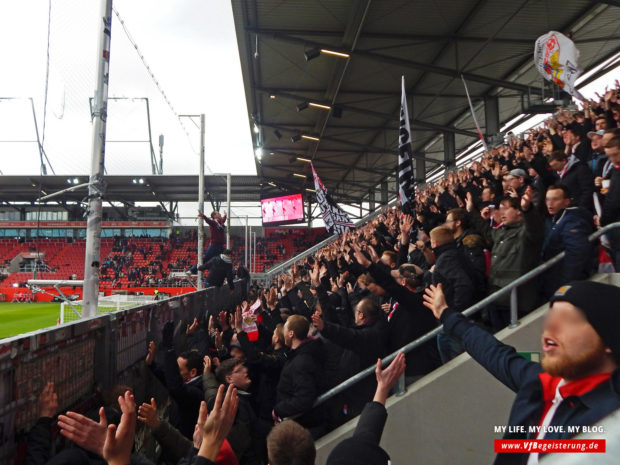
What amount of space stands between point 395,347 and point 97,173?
4425mm

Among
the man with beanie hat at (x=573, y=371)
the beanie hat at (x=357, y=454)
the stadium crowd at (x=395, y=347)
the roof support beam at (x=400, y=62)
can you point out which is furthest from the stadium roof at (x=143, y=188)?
the man with beanie hat at (x=573, y=371)

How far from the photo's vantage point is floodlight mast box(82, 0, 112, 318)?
561 centimetres

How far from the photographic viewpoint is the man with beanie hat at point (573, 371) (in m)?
1.38

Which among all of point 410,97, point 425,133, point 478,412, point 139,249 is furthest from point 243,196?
point 478,412

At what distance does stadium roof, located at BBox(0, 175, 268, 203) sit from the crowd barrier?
26.8 metres

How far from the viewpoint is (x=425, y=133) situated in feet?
84.5

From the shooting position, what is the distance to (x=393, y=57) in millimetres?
15242

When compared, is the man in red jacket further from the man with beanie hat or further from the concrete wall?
the man with beanie hat

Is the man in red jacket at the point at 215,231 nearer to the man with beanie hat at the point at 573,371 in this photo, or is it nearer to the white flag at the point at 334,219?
the white flag at the point at 334,219

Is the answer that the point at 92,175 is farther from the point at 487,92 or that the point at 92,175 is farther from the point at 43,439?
the point at 487,92

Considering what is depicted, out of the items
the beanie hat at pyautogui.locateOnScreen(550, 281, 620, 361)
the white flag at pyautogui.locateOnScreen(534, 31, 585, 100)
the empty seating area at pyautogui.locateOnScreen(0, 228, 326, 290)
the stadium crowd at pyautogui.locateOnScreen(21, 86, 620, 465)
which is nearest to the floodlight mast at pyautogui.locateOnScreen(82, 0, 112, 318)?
the stadium crowd at pyautogui.locateOnScreen(21, 86, 620, 465)

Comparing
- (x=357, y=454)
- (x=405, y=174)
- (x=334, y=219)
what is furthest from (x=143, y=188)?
(x=357, y=454)

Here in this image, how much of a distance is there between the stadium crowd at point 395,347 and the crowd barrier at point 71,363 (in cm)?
12

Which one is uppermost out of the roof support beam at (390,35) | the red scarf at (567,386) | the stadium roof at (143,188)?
the stadium roof at (143,188)
